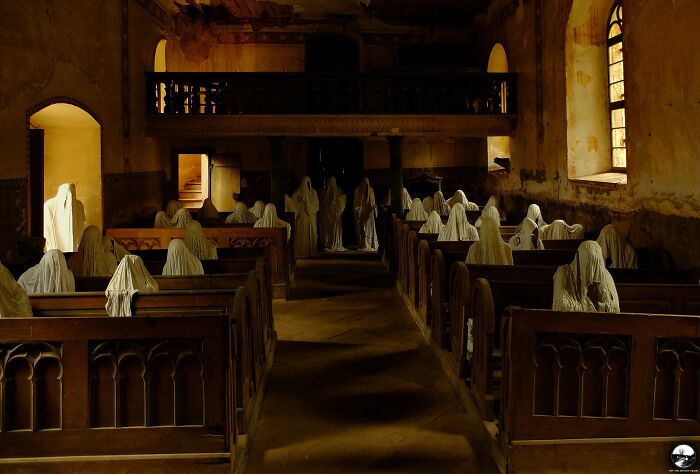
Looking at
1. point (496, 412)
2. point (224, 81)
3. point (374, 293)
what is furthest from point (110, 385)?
point (224, 81)

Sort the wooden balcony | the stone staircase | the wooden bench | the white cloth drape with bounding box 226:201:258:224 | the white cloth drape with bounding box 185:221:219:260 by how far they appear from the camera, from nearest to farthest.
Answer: the wooden bench → the white cloth drape with bounding box 185:221:219:260 → the white cloth drape with bounding box 226:201:258:224 → the wooden balcony → the stone staircase

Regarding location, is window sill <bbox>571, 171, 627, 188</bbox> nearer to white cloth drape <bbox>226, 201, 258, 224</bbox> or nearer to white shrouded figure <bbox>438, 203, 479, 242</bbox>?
white shrouded figure <bbox>438, 203, 479, 242</bbox>

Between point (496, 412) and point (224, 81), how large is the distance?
1044cm

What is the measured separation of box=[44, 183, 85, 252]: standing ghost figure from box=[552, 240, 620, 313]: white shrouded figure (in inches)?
286

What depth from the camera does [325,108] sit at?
14008 mm

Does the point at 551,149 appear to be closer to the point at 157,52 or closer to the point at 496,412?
the point at 496,412

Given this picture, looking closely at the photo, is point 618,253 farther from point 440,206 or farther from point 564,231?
point 440,206

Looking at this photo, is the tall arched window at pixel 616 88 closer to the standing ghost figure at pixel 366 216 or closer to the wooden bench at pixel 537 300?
the wooden bench at pixel 537 300

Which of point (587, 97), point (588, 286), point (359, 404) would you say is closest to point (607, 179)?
point (587, 97)

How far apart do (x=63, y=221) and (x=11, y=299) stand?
201 inches

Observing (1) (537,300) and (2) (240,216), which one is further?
(2) (240,216)

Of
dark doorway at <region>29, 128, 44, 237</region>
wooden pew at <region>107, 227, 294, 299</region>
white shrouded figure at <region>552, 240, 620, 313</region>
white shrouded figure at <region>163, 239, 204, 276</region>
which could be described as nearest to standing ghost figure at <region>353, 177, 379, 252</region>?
wooden pew at <region>107, 227, 294, 299</region>

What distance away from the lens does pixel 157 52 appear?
50.3ft

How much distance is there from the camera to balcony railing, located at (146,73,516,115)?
44.6 ft
